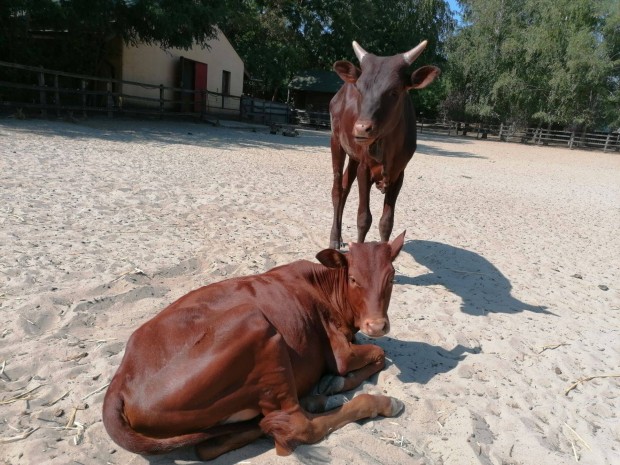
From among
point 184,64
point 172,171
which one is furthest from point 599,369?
point 184,64

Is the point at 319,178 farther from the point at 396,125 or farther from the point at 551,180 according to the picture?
the point at 551,180

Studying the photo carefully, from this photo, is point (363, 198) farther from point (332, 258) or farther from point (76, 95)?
point (76, 95)

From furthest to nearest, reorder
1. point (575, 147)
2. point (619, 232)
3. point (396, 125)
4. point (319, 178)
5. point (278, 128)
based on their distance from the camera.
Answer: point (575, 147) → point (278, 128) → point (319, 178) → point (619, 232) → point (396, 125)

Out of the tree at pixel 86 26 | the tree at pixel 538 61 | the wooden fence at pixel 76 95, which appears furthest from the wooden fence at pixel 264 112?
the tree at pixel 538 61

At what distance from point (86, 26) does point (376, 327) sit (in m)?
19.5

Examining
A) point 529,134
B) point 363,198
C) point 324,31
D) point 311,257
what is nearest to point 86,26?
point 311,257

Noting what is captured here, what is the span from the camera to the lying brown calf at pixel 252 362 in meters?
2.56

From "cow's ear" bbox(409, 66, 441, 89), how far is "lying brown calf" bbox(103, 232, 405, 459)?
2.14m

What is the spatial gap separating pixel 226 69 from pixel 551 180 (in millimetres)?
20034

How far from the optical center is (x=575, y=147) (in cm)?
3838

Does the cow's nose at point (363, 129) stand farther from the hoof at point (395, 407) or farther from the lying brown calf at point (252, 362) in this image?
the hoof at point (395, 407)

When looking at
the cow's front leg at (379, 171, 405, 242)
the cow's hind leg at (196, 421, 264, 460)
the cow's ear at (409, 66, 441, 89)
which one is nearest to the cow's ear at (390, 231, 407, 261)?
the cow's hind leg at (196, 421, 264, 460)

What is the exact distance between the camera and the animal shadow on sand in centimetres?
513

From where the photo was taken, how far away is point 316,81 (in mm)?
39812
